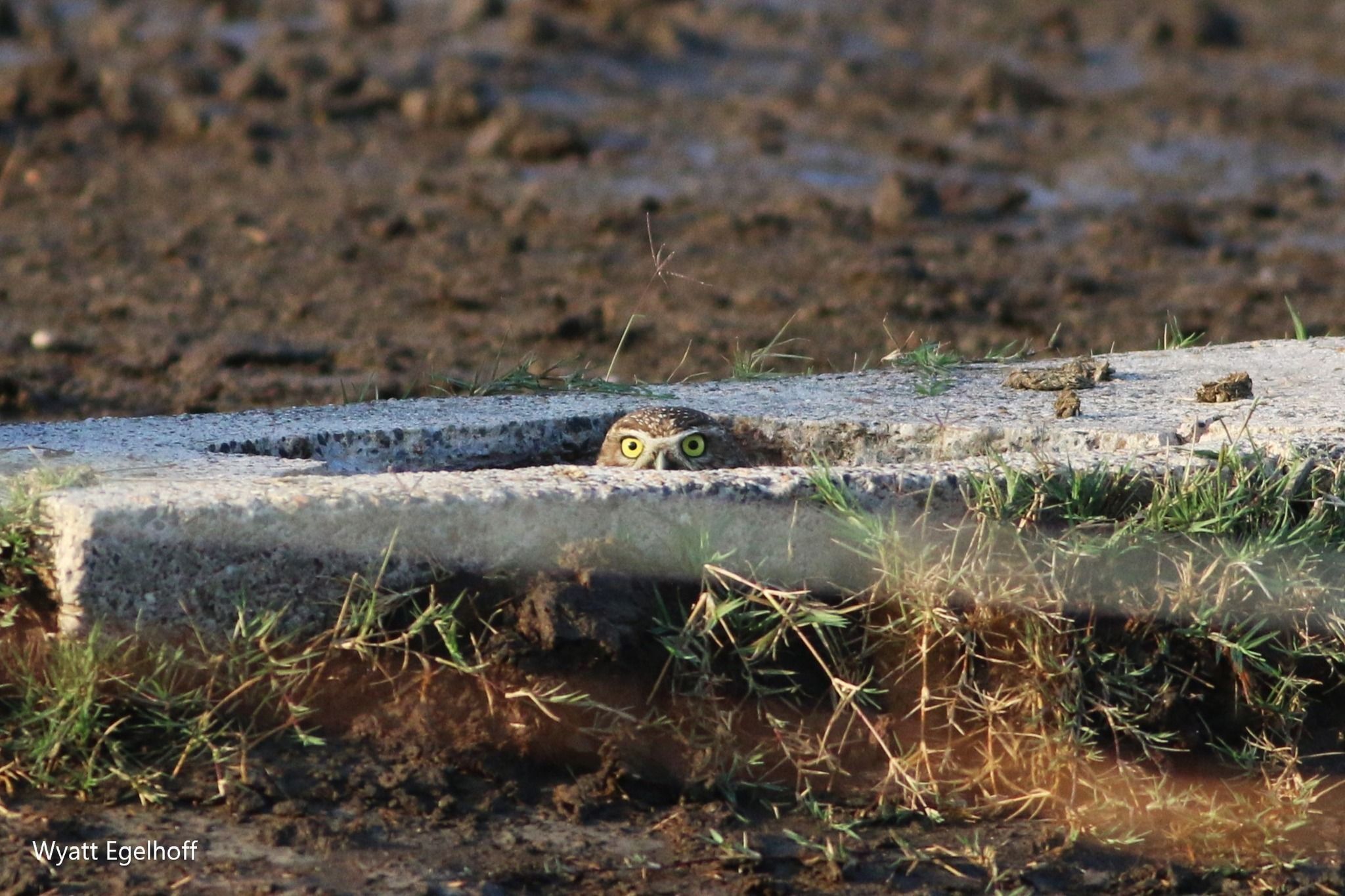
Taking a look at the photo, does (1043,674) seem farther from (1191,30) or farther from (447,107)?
(1191,30)

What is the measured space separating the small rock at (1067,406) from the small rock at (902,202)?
5.17m

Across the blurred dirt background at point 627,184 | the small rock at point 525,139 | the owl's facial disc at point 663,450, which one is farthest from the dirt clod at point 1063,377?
the small rock at point 525,139

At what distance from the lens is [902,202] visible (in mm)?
9664

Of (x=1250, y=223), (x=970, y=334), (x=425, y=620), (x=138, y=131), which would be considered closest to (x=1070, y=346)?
(x=970, y=334)

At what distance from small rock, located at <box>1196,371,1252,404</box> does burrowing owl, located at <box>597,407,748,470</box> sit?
112 cm

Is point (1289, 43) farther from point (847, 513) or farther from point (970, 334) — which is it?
point (847, 513)

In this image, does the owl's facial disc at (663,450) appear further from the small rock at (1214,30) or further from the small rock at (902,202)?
the small rock at (1214,30)

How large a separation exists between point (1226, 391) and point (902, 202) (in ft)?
17.0

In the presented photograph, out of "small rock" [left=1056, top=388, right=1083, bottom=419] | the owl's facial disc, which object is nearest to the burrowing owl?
the owl's facial disc

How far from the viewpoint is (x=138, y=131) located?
11.0 m

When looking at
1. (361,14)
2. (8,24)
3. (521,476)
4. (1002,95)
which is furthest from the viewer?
(361,14)

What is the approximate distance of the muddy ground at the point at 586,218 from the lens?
3.43m

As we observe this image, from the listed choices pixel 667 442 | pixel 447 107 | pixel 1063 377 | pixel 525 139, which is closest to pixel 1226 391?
pixel 1063 377

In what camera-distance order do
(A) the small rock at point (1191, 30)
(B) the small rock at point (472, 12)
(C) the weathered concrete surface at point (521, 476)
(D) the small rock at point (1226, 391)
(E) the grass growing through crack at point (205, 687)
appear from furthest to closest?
(A) the small rock at point (1191, 30)
(B) the small rock at point (472, 12)
(D) the small rock at point (1226, 391)
(C) the weathered concrete surface at point (521, 476)
(E) the grass growing through crack at point (205, 687)
